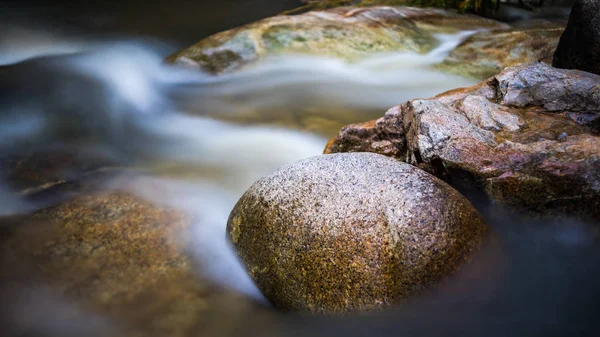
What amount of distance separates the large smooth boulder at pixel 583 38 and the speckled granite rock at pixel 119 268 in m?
4.51

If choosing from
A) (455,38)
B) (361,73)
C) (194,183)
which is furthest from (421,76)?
(194,183)

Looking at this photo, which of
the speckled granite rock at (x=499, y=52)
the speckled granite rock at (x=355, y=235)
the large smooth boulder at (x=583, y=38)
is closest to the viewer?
the speckled granite rock at (x=355, y=235)

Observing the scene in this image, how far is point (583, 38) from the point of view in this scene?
16.0 ft

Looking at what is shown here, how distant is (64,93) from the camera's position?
7.39m

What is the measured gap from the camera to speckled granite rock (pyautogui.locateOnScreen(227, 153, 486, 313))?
293cm

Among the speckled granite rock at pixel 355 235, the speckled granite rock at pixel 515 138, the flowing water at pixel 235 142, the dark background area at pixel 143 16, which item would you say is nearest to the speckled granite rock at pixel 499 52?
the flowing water at pixel 235 142

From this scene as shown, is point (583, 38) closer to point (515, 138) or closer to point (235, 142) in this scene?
point (515, 138)

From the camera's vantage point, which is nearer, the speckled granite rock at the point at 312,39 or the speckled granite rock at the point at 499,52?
the speckled granite rock at the point at 499,52

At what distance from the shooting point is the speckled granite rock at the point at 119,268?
3281 mm

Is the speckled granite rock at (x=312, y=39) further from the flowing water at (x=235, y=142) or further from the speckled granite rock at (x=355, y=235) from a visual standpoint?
the speckled granite rock at (x=355, y=235)

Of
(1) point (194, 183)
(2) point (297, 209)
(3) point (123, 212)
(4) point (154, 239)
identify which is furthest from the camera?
(1) point (194, 183)

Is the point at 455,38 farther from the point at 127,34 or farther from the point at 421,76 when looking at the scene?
the point at 127,34

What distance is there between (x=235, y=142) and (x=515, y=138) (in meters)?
3.73

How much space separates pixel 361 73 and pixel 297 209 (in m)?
5.35
